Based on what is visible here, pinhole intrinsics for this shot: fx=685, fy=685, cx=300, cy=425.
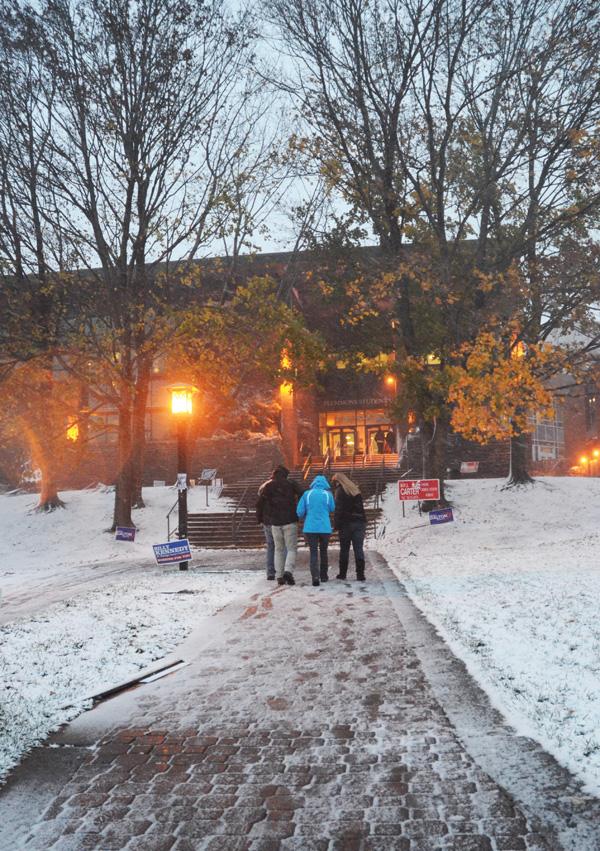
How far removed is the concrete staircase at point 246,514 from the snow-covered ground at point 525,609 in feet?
14.0

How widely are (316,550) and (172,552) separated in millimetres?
3973

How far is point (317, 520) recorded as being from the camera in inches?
440

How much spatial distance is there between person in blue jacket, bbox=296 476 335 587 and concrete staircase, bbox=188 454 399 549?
9.39m

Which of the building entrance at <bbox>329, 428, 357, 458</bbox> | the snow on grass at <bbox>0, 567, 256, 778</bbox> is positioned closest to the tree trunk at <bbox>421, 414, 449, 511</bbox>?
the snow on grass at <bbox>0, 567, 256, 778</bbox>

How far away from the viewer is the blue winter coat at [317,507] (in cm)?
1115

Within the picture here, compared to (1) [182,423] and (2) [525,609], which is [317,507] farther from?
(1) [182,423]

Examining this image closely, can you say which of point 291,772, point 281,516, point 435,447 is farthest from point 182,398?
point 291,772

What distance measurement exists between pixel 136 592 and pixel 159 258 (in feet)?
38.0

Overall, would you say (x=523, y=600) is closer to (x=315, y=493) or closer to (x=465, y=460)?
(x=315, y=493)

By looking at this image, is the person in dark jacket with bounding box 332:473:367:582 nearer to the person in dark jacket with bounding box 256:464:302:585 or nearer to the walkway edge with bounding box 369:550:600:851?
the person in dark jacket with bounding box 256:464:302:585

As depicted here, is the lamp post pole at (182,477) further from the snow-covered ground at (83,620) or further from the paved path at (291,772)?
the paved path at (291,772)

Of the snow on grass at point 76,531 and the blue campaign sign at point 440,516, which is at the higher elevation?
the blue campaign sign at point 440,516

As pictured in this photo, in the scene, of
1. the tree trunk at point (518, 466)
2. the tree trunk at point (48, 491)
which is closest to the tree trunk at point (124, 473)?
the tree trunk at point (48, 491)

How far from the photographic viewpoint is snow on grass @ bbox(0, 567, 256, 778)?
4.72 meters
